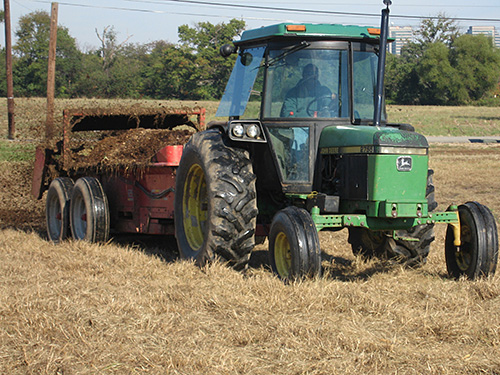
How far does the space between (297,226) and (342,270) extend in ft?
5.58

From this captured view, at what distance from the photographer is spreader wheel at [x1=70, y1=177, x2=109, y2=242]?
8445 millimetres

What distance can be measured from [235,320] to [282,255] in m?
1.32

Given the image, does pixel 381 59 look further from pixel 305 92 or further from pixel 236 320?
pixel 236 320

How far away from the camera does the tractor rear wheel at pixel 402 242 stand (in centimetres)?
655

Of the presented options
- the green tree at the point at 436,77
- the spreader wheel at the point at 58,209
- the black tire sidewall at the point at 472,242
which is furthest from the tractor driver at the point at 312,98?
the green tree at the point at 436,77

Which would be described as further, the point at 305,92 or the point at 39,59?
the point at 39,59

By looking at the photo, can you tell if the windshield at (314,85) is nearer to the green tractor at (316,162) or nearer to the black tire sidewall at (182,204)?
the green tractor at (316,162)

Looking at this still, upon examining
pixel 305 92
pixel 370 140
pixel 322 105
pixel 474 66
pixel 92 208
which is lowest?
pixel 92 208

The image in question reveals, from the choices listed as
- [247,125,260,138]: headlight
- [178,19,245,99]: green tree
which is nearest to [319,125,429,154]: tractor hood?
[247,125,260,138]: headlight

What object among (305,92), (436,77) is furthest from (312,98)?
(436,77)

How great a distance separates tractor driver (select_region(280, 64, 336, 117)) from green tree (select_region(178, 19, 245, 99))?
121ft

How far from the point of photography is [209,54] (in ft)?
194

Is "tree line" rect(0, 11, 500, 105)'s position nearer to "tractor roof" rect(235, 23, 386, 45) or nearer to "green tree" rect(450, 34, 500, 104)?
"green tree" rect(450, 34, 500, 104)

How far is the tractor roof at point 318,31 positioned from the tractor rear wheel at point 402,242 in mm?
1479
